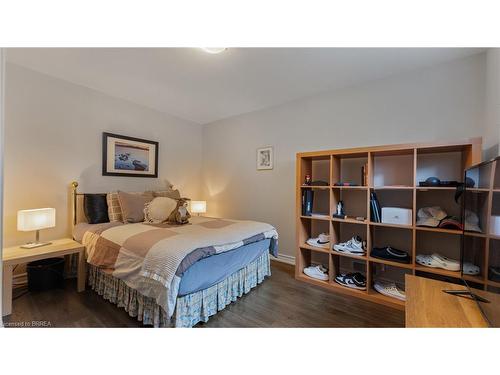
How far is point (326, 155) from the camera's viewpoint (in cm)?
219

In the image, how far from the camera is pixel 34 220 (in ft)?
5.90

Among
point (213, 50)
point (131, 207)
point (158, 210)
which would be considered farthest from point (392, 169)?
point (131, 207)

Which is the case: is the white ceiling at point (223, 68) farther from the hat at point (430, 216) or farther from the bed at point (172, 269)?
the bed at point (172, 269)

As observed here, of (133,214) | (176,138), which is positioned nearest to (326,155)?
(133,214)

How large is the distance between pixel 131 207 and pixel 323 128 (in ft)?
8.60

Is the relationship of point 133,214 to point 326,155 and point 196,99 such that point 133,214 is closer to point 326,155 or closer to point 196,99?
point 196,99

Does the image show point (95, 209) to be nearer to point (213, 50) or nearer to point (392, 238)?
point (213, 50)

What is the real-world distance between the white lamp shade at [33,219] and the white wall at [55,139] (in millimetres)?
394

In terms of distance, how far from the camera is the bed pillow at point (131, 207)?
2285 millimetres

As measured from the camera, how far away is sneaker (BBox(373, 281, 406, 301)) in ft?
5.95

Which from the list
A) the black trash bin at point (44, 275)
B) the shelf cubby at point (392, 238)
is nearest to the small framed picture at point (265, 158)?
the shelf cubby at point (392, 238)

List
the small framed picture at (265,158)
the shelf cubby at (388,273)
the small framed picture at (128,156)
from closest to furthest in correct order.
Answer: the shelf cubby at (388,273) → the small framed picture at (128,156) → the small framed picture at (265,158)
